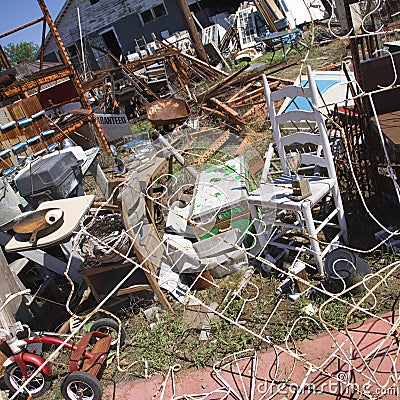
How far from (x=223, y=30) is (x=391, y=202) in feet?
57.0

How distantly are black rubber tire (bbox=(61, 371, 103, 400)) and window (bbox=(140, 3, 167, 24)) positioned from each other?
23.1 meters

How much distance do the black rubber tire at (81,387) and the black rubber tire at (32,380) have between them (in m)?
0.43

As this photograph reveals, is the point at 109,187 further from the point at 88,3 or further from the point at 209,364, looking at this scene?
the point at 88,3

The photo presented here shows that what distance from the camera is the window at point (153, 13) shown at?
924 inches

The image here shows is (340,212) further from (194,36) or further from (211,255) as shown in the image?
(194,36)

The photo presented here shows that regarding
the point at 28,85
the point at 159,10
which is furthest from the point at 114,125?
the point at 159,10

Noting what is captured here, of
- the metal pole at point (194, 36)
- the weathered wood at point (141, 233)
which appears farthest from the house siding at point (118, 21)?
the weathered wood at point (141, 233)

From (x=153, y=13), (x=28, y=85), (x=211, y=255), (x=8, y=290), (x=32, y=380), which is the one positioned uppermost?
(x=153, y=13)

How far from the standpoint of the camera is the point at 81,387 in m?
3.48

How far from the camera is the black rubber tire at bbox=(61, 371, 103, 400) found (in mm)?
3387

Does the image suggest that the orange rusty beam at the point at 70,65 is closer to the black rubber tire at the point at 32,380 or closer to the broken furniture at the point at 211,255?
the broken furniture at the point at 211,255

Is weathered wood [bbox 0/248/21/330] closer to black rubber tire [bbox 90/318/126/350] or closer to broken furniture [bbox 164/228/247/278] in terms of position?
black rubber tire [bbox 90/318/126/350]

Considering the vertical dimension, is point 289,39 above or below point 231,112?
above

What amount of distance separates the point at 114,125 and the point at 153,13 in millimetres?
15751
